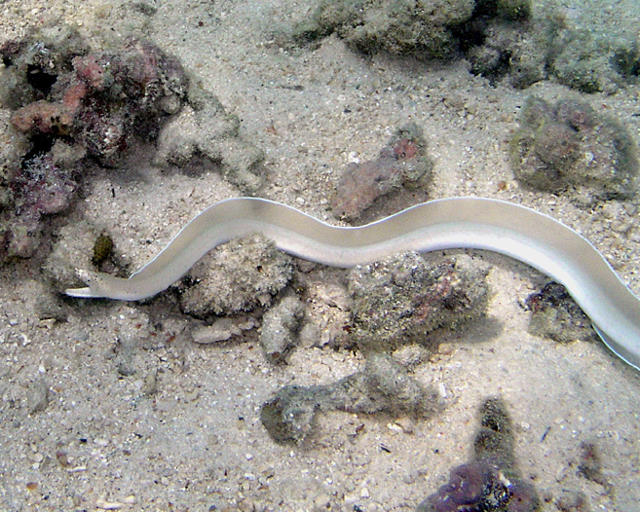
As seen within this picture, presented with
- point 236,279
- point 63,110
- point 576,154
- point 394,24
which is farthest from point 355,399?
point 394,24

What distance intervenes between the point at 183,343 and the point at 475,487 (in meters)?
2.25

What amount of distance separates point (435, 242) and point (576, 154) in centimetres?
136

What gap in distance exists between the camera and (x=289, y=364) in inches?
135

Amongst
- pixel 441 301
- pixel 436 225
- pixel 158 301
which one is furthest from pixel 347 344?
pixel 158 301

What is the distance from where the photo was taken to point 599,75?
4551 mm

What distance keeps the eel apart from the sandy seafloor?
7.7 inches

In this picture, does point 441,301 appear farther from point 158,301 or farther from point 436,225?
point 158,301

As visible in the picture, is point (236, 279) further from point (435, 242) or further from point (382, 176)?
point (435, 242)

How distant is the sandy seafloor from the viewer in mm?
2709

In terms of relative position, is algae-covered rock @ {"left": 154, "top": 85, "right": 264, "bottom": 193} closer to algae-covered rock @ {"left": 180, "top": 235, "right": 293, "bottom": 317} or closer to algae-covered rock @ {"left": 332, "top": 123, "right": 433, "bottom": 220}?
algae-covered rock @ {"left": 180, "top": 235, "right": 293, "bottom": 317}

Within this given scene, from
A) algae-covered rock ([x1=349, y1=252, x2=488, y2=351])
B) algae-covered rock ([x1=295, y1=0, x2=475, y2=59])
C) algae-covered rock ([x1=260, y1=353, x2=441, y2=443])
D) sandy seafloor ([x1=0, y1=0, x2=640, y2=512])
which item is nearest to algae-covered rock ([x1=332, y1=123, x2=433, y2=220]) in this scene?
sandy seafloor ([x1=0, y1=0, x2=640, y2=512])

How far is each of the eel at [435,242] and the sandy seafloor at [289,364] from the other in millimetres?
Result: 195

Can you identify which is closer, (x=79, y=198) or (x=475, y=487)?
(x=475, y=487)

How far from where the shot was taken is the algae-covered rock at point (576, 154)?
3641mm
